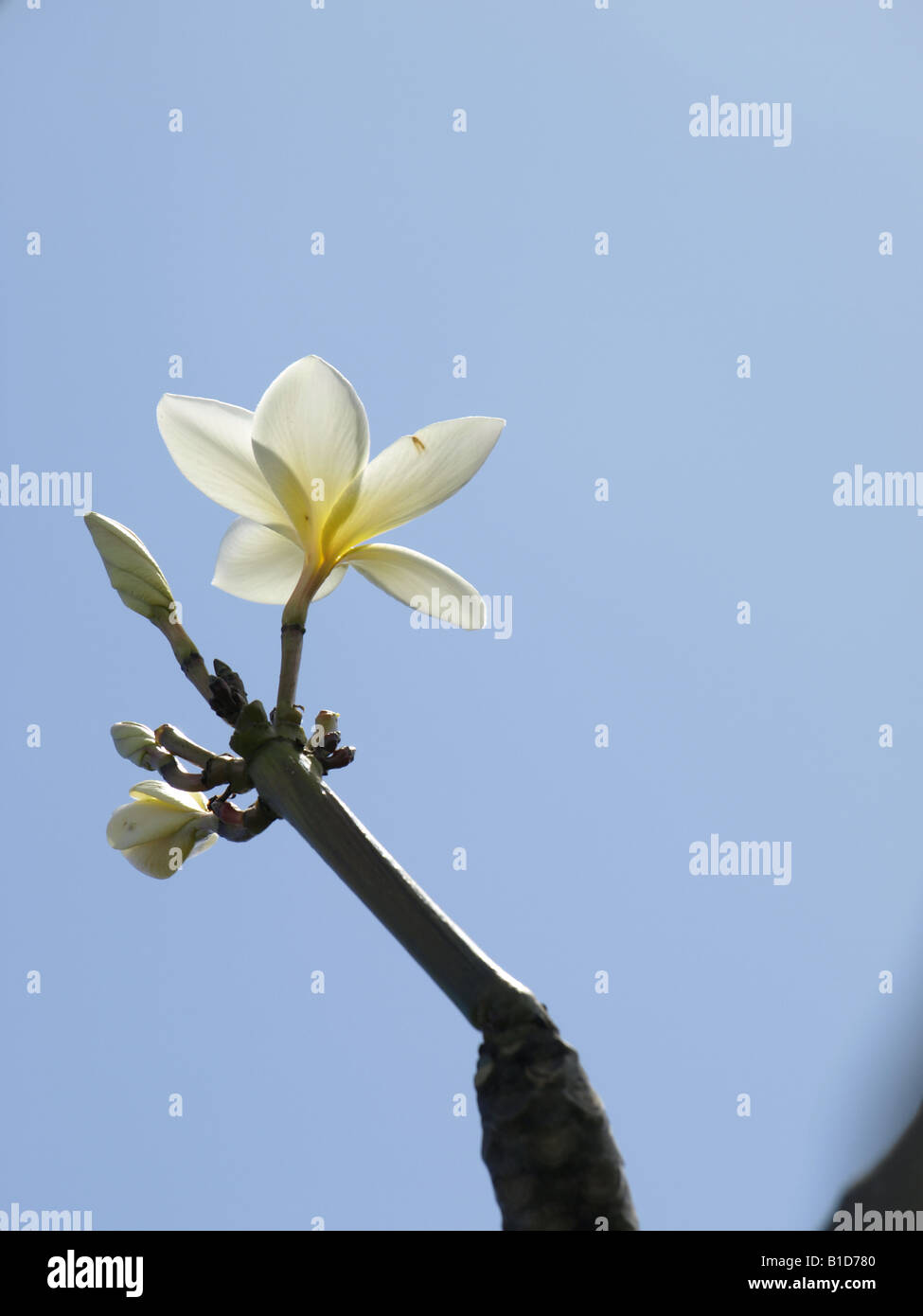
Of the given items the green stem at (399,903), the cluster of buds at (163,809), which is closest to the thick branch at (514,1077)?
the green stem at (399,903)

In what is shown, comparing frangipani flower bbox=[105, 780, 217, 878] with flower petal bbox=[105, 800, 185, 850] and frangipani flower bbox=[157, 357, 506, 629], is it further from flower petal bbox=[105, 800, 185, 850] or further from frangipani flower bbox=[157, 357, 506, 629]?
frangipani flower bbox=[157, 357, 506, 629]

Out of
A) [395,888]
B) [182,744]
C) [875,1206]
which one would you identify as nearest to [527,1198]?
[395,888]

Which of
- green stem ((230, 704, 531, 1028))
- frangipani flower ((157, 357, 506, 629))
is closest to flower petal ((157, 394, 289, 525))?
frangipani flower ((157, 357, 506, 629))

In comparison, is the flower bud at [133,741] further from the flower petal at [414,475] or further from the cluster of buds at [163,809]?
the flower petal at [414,475]

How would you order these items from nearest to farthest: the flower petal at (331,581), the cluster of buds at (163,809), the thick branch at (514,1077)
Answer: the thick branch at (514,1077) < the cluster of buds at (163,809) < the flower petal at (331,581)
